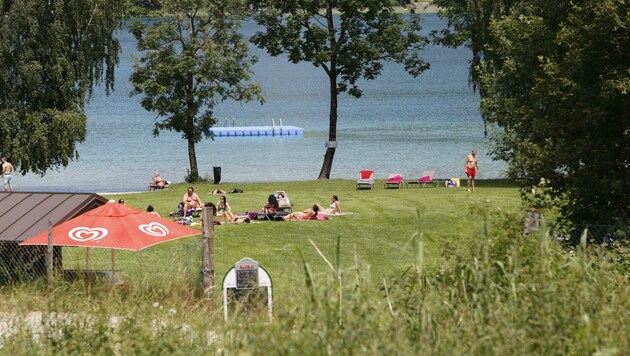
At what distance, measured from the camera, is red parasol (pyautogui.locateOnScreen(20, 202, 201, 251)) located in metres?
17.5

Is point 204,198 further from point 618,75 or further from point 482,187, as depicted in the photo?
point 618,75

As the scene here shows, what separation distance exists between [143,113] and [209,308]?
3385 inches

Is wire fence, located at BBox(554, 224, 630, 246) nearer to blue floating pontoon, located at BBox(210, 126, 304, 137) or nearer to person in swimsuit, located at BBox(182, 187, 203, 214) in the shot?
person in swimsuit, located at BBox(182, 187, 203, 214)

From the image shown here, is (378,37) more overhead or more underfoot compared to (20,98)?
more overhead

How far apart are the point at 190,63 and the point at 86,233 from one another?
2609cm

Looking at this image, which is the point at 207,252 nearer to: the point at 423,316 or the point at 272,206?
the point at 423,316

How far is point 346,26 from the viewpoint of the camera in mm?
44812

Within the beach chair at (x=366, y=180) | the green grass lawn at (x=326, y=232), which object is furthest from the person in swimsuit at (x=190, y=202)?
the beach chair at (x=366, y=180)

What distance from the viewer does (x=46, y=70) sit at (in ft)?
137

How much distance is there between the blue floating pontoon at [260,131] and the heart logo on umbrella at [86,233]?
63.1 metres

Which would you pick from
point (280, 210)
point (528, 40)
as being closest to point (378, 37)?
point (280, 210)

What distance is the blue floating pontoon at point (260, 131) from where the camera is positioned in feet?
267

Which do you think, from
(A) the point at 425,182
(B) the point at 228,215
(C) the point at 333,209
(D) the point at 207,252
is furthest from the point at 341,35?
(D) the point at 207,252

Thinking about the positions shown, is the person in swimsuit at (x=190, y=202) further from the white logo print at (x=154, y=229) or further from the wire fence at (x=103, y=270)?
the white logo print at (x=154, y=229)
